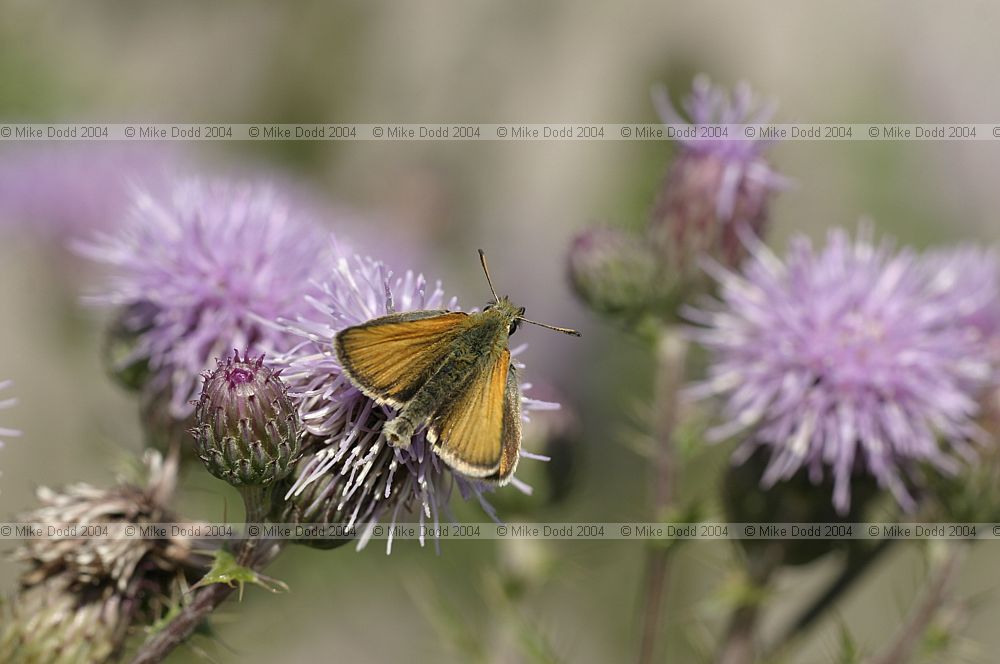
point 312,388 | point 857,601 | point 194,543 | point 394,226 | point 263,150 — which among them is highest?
point 263,150

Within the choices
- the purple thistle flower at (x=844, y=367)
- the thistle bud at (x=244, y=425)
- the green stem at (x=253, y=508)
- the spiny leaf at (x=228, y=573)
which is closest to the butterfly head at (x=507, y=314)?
the thistle bud at (x=244, y=425)

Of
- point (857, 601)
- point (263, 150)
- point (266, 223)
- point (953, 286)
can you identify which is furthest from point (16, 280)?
point (857, 601)

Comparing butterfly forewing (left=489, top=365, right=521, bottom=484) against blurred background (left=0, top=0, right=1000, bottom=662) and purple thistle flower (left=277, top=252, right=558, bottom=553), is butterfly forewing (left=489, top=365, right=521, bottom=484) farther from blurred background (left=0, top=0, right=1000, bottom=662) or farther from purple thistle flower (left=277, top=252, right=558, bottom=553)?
blurred background (left=0, top=0, right=1000, bottom=662)

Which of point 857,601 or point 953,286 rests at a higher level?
point 953,286

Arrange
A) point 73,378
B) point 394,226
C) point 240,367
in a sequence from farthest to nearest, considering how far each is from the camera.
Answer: point 394,226, point 73,378, point 240,367

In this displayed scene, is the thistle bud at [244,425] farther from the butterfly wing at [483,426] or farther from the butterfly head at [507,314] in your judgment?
the butterfly head at [507,314]

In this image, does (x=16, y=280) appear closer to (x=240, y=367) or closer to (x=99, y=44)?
(x=99, y=44)

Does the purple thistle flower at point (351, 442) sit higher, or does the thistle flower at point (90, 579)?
the purple thistle flower at point (351, 442)

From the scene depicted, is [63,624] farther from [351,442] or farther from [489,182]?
[489,182]
